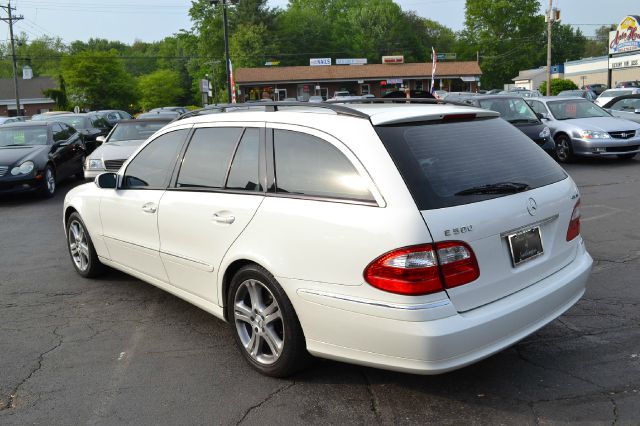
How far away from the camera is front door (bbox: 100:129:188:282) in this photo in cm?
478

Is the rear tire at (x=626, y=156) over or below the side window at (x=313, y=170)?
below

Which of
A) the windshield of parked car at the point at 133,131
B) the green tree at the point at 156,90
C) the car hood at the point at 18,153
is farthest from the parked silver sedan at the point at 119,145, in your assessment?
the green tree at the point at 156,90

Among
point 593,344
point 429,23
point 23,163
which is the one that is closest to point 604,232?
point 593,344

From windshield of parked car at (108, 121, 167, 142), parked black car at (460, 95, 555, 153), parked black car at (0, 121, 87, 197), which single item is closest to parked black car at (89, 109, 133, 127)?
parked black car at (0, 121, 87, 197)

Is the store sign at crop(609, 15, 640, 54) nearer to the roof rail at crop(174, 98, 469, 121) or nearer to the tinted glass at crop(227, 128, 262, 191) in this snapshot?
the roof rail at crop(174, 98, 469, 121)

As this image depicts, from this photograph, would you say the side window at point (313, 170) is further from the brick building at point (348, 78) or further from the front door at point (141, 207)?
the brick building at point (348, 78)

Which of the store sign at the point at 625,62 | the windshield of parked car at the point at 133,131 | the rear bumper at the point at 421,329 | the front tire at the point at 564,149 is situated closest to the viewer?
the rear bumper at the point at 421,329

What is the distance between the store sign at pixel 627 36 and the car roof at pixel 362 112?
4737 centimetres

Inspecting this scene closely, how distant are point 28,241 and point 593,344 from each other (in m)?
7.28

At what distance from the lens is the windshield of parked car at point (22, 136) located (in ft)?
43.5

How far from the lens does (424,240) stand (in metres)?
3.07

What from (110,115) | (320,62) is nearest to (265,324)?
(110,115)

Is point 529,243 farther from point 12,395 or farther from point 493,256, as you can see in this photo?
point 12,395

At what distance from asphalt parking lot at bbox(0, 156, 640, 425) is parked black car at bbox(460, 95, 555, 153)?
8.44 meters
